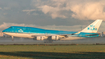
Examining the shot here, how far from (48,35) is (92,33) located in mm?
14221

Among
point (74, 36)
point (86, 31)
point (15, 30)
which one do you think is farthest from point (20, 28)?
point (86, 31)

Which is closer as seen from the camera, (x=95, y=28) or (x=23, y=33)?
(x=23, y=33)

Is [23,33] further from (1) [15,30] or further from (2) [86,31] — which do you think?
(2) [86,31]

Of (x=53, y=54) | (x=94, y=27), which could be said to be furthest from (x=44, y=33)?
(x=53, y=54)

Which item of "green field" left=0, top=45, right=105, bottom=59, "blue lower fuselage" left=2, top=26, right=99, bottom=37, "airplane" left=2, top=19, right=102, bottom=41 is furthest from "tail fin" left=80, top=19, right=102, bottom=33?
"green field" left=0, top=45, right=105, bottom=59

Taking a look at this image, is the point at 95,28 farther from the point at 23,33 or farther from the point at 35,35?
the point at 23,33

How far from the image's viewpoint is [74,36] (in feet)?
178

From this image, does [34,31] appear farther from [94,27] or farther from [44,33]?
[94,27]

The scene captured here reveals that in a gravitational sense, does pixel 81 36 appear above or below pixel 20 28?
below

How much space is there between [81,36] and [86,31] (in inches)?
102

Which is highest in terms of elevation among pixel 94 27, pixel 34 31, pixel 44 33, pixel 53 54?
pixel 94 27

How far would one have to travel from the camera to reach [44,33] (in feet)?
179

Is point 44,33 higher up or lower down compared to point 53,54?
higher up

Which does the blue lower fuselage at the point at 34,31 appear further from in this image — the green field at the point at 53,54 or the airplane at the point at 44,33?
the green field at the point at 53,54
